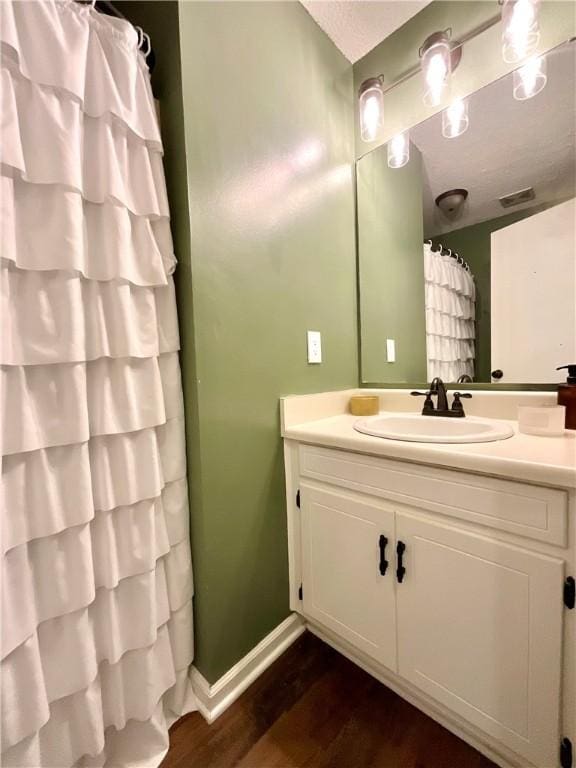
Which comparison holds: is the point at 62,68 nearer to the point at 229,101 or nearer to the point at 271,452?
the point at 229,101

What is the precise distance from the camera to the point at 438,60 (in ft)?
3.72

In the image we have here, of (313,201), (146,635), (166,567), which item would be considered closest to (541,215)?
(313,201)

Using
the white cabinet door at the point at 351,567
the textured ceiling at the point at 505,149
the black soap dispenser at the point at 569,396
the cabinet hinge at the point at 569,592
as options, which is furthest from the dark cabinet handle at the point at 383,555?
the textured ceiling at the point at 505,149

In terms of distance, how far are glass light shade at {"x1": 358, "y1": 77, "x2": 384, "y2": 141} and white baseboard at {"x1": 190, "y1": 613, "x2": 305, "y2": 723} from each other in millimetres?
2044

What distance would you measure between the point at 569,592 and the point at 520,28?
1606 millimetres

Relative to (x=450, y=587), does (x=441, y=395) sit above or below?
above

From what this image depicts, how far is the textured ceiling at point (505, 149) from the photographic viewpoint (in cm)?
100

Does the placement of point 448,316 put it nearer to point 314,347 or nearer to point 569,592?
point 314,347

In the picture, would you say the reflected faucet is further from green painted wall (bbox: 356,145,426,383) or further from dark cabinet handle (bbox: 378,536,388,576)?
dark cabinet handle (bbox: 378,536,388,576)

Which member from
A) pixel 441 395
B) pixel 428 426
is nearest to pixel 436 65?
pixel 441 395

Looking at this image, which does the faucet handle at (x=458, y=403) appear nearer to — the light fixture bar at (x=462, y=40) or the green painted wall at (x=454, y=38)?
the green painted wall at (x=454, y=38)

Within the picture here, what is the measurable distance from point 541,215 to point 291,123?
95 cm

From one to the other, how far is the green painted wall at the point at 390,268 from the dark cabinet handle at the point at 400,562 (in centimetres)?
72

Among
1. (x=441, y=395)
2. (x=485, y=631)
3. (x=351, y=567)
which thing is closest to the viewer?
(x=485, y=631)
